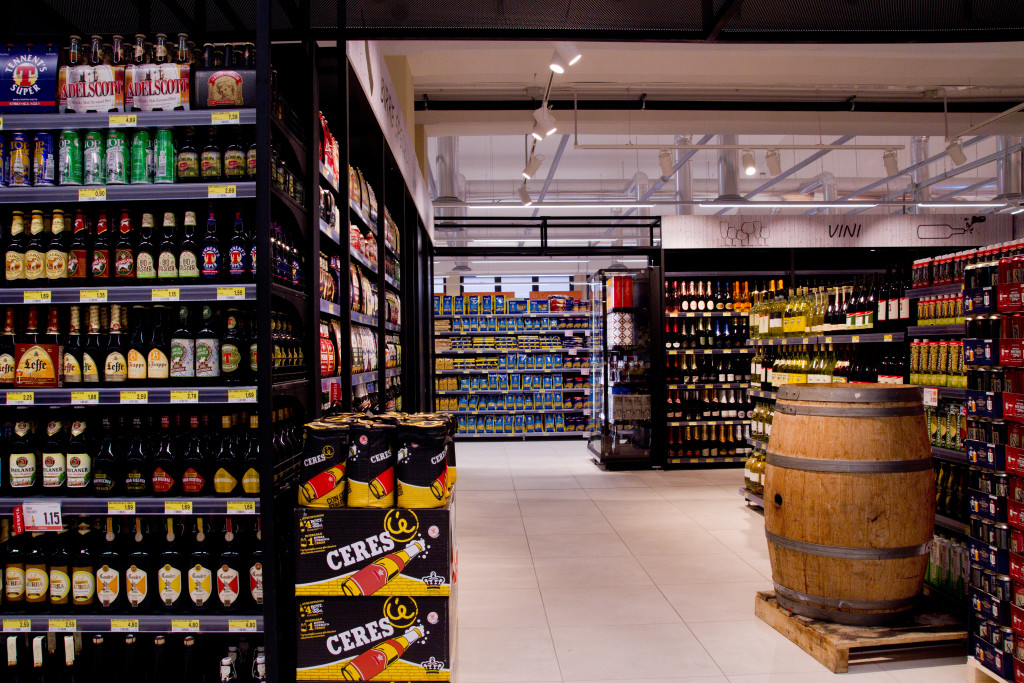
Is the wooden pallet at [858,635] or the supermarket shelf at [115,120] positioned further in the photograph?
the wooden pallet at [858,635]

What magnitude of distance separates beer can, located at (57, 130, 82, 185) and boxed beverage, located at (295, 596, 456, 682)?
1.64 metres

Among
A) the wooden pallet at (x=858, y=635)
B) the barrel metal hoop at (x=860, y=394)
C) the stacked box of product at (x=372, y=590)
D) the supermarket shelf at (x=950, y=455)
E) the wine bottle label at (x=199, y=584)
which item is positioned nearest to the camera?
the stacked box of product at (x=372, y=590)

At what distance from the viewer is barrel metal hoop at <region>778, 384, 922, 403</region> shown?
2.87 meters

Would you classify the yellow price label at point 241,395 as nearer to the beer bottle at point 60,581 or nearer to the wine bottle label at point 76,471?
the wine bottle label at point 76,471

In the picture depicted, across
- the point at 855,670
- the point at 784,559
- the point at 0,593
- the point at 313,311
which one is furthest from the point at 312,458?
the point at 855,670

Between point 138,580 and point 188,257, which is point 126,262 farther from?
point 138,580

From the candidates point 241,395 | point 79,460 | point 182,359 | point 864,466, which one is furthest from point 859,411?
point 79,460

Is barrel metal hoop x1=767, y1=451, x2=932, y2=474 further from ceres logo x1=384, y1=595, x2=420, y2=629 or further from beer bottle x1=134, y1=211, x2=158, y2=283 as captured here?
beer bottle x1=134, y1=211, x2=158, y2=283

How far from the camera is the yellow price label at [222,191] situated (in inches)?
86.0

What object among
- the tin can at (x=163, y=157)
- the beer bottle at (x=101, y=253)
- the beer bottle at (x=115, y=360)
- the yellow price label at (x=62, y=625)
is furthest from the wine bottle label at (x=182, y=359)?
the yellow price label at (x=62, y=625)

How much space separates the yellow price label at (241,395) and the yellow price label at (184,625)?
0.75 metres

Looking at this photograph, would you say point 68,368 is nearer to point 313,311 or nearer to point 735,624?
point 313,311

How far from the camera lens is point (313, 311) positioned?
2598 millimetres

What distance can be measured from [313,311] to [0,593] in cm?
144
